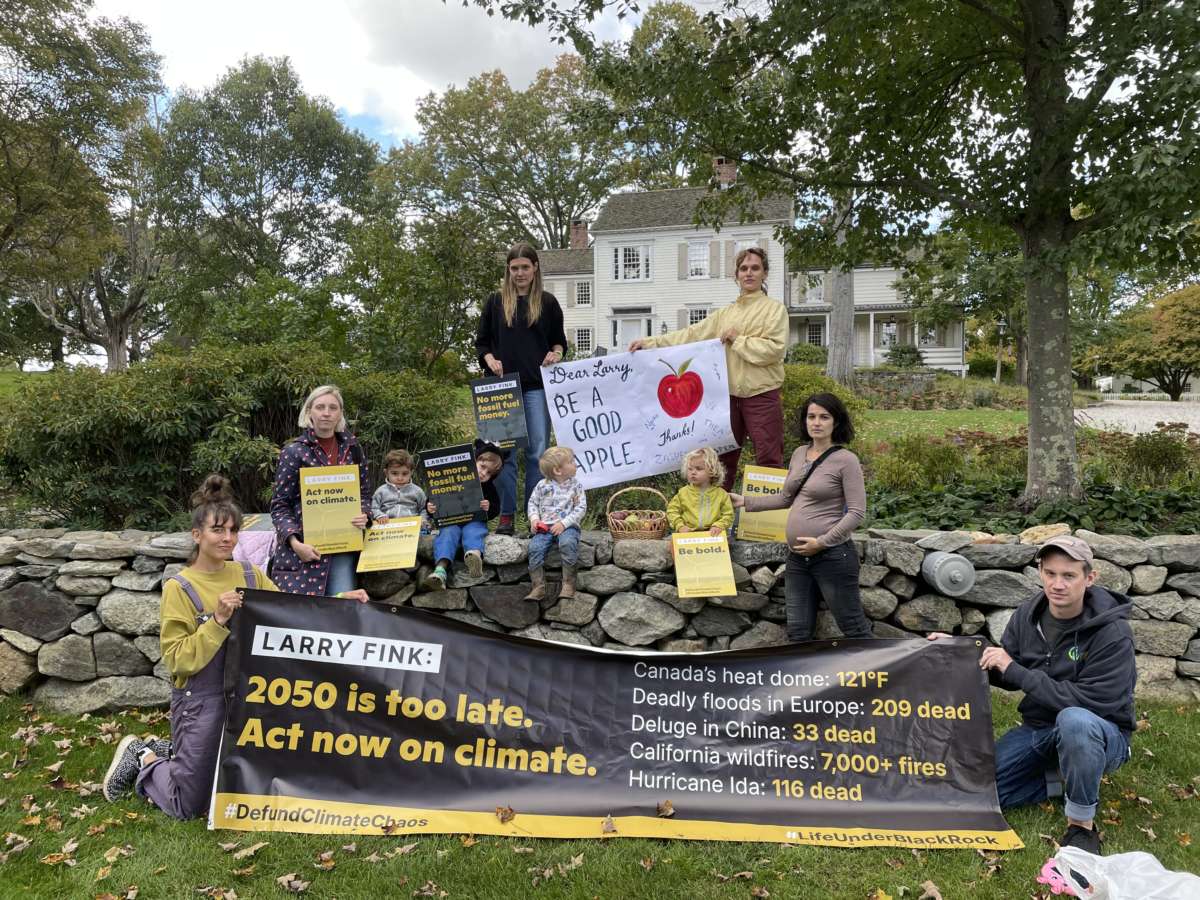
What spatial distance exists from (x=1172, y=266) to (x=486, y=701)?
5098mm

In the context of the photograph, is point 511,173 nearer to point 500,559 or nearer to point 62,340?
point 62,340

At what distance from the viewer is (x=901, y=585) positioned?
456cm

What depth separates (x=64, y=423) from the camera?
5.17m

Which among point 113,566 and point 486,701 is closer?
point 486,701

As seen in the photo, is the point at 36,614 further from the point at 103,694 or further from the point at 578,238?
the point at 578,238

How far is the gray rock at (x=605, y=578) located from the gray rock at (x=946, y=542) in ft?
6.02

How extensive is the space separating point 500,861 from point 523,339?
3.18 metres

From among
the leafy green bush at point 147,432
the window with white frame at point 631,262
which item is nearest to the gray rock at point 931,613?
the leafy green bush at point 147,432

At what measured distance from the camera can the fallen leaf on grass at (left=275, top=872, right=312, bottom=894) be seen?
280 cm

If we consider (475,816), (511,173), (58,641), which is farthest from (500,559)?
(511,173)

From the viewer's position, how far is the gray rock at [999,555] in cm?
449

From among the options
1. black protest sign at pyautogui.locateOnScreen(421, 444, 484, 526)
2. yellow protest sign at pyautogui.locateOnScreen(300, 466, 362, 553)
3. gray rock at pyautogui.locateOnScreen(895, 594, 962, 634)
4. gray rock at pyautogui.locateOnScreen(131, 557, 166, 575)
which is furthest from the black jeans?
gray rock at pyautogui.locateOnScreen(131, 557, 166, 575)

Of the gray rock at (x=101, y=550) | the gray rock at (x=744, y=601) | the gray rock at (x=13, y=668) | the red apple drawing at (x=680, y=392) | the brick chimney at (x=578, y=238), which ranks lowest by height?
the gray rock at (x=13, y=668)

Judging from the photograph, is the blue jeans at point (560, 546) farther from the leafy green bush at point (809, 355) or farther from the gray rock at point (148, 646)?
the leafy green bush at point (809, 355)
